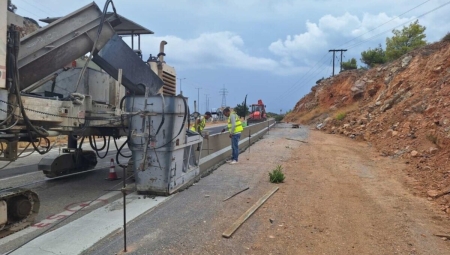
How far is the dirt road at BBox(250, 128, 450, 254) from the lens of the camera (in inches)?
187

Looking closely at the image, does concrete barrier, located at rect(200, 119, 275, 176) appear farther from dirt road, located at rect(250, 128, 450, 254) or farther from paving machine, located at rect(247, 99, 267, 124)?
paving machine, located at rect(247, 99, 267, 124)

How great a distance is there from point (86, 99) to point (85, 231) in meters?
2.49

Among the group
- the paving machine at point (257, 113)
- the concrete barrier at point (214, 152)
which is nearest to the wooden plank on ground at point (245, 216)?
the concrete barrier at point (214, 152)

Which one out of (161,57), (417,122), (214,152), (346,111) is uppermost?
(161,57)

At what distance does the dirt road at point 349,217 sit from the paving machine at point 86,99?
2238mm

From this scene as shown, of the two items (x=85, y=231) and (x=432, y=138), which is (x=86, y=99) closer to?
(x=85, y=231)

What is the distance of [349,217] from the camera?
5.94 metres

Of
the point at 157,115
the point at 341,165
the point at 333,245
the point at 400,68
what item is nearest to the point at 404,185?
the point at 341,165

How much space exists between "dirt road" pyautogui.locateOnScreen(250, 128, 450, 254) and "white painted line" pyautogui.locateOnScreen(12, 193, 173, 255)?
81.8 inches

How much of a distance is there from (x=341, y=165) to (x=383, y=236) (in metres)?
6.64

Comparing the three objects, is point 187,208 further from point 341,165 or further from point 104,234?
point 341,165

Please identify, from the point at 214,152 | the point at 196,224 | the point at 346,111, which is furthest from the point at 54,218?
the point at 346,111

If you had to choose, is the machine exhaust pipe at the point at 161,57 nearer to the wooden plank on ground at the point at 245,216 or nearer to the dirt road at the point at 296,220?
the dirt road at the point at 296,220

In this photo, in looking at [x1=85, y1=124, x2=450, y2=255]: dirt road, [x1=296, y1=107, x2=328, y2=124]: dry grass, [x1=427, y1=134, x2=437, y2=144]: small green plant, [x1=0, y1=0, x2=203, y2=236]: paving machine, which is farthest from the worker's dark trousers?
[x1=296, y1=107, x2=328, y2=124]: dry grass
